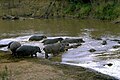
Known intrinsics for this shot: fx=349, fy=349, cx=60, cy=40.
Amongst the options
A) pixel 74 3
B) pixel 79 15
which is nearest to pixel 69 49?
pixel 79 15

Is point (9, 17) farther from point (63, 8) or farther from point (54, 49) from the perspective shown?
point (54, 49)

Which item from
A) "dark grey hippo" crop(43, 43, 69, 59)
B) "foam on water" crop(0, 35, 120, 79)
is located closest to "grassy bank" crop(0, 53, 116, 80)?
"foam on water" crop(0, 35, 120, 79)

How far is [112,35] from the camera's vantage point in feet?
108

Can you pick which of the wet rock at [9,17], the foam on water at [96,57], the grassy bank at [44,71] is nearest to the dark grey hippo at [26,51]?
the foam on water at [96,57]

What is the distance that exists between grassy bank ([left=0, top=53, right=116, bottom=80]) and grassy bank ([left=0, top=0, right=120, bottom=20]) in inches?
1081

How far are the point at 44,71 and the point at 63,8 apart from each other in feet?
124

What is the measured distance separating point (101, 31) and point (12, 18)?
22.0 m

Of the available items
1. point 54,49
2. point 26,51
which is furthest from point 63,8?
point 26,51

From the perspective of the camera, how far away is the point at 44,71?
18.0 metres

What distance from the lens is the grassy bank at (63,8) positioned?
49000 millimetres

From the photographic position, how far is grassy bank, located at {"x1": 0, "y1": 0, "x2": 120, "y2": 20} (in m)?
49.0

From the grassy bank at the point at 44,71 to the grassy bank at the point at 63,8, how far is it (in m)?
27.4

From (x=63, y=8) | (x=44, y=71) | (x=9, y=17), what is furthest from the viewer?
(x=63, y=8)

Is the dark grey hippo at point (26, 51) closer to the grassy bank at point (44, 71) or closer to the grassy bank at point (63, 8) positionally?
the grassy bank at point (44, 71)
